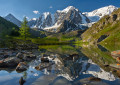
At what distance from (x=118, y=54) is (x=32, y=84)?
22.8 meters

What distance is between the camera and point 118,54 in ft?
77.2

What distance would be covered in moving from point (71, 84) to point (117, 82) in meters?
4.52

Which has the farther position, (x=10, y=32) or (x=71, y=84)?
(x=10, y=32)

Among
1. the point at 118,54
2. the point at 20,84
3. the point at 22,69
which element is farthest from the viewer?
the point at 118,54

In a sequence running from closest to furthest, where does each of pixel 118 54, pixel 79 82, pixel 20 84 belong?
pixel 20 84 → pixel 79 82 → pixel 118 54

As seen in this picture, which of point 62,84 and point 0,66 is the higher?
point 0,66

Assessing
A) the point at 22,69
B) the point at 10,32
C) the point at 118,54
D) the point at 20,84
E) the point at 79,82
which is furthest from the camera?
the point at 10,32

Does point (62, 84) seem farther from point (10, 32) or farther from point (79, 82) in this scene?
point (10, 32)

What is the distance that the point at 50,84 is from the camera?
8.62 metres

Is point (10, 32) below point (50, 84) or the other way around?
the other way around

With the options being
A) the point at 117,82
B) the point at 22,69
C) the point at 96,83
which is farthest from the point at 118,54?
the point at 22,69

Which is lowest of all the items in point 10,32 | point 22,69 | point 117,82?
point 117,82

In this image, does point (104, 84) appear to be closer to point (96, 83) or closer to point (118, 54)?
point (96, 83)

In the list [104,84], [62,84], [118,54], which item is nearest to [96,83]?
[104,84]
